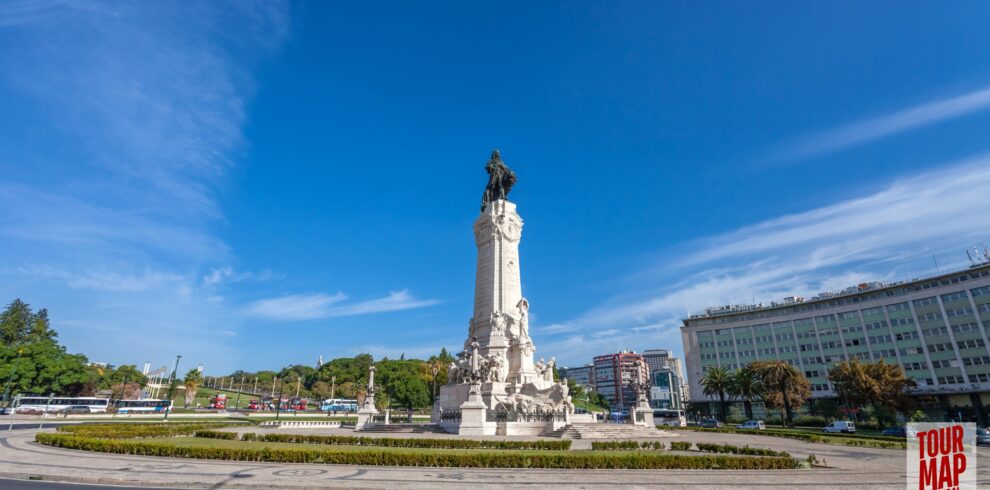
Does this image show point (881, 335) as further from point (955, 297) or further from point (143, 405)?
point (143, 405)

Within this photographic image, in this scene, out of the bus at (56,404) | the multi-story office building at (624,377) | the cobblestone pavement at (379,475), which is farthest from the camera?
the multi-story office building at (624,377)

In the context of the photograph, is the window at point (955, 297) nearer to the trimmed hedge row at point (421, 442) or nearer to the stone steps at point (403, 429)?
the trimmed hedge row at point (421, 442)

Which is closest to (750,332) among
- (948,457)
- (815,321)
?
(815,321)

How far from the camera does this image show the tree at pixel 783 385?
59594 mm

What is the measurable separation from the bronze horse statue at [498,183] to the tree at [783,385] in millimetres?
42403

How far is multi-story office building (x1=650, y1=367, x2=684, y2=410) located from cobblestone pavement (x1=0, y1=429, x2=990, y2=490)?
144m

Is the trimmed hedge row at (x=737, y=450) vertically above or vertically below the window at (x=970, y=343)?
below

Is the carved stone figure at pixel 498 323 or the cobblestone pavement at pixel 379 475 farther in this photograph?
the carved stone figure at pixel 498 323

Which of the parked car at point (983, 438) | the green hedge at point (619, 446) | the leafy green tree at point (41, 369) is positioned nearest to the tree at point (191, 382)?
the leafy green tree at point (41, 369)

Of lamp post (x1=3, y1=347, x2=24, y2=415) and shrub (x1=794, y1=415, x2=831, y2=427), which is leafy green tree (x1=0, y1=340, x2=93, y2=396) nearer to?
lamp post (x1=3, y1=347, x2=24, y2=415)

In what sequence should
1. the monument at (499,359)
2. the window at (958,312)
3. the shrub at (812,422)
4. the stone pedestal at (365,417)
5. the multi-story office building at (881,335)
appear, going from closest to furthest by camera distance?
the monument at (499,359) < the stone pedestal at (365,417) < the shrub at (812,422) < the multi-story office building at (881,335) < the window at (958,312)

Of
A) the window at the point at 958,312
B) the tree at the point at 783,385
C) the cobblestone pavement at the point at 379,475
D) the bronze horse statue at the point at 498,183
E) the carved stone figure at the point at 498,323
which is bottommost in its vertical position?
the cobblestone pavement at the point at 379,475

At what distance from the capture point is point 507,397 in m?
34.6

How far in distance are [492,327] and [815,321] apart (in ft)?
222
